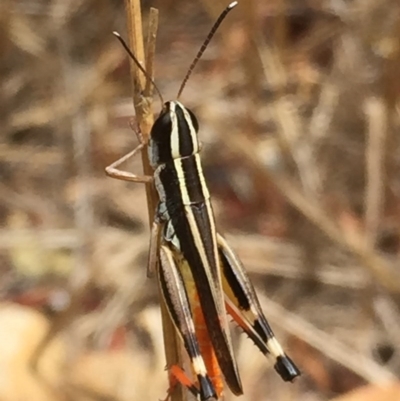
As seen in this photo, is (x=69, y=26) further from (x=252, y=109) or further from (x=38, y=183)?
(x=252, y=109)

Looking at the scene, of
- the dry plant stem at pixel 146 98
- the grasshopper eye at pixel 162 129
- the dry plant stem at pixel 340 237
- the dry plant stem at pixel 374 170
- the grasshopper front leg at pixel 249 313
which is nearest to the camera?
the dry plant stem at pixel 146 98

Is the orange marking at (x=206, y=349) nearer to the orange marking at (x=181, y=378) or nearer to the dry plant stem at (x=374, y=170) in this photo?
the orange marking at (x=181, y=378)

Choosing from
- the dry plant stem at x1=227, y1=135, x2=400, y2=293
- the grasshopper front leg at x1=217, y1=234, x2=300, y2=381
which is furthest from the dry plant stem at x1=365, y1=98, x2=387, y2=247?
the grasshopper front leg at x1=217, y1=234, x2=300, y2=381

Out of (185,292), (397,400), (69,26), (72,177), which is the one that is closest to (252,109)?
(72,177)

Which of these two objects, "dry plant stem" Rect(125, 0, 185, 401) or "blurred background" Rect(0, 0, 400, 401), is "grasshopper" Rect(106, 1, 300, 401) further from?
"blurred background" Rect(0, 0, 400, 401)

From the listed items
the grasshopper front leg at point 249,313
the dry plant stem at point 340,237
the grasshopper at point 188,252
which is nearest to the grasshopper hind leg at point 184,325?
the grasshopper at point 188,252
